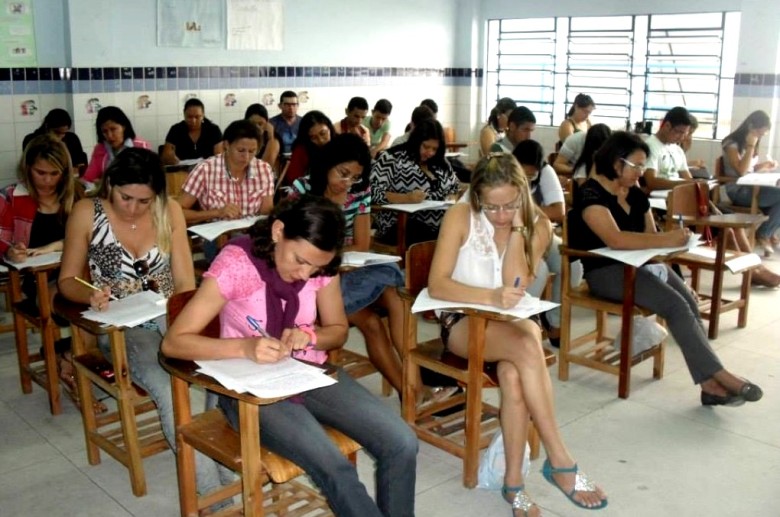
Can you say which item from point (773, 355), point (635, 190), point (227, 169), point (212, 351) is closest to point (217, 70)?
point (227, 169)

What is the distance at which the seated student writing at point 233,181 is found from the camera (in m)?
4.30

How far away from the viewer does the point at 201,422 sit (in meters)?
2.38

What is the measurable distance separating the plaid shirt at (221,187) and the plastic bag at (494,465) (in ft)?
6.74

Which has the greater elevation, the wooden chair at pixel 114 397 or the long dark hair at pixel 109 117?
the long dark hair at pixel 109 117

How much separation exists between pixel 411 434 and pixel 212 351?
0.60m

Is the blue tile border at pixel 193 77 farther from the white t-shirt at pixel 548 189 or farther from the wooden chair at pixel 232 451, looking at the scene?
the wooden chair at pixel 232 451

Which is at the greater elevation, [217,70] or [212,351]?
[217,70]

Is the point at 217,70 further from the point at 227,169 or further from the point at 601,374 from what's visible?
the point at 601,374

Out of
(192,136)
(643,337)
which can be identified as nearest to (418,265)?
(643,337)

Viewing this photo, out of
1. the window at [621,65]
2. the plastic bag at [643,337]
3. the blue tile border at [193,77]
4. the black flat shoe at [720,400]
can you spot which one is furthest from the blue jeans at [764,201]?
the blue tile border at [193,77]

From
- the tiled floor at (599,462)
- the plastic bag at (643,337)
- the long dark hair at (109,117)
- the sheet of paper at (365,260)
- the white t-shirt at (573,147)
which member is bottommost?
the tiled floor at (599,462)

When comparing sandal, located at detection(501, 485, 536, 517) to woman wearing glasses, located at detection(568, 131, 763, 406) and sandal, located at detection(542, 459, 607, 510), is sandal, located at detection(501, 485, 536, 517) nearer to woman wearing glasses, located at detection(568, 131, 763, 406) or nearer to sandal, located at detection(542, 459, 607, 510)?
sandal, located at detection(542, 459, 607, 510)

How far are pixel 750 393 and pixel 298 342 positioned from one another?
223 centimetres

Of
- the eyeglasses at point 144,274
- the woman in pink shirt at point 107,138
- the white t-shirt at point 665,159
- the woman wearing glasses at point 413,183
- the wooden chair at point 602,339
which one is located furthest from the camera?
the white t-shirt at point 665,159
